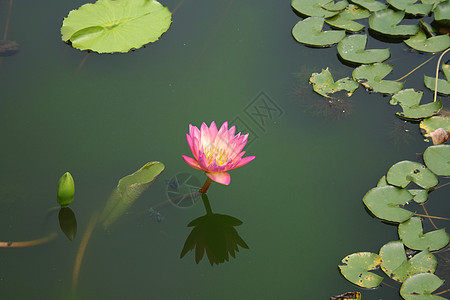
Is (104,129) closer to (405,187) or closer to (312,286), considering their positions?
(312,286)

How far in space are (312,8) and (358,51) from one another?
0.57m

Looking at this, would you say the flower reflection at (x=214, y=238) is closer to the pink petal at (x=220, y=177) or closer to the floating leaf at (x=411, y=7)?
the pink petal at (x=220, y=177)

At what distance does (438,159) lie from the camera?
9.23 feet

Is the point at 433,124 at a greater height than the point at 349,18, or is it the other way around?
the point at 349,18

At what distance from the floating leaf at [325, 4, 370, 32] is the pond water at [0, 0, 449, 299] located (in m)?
0.18

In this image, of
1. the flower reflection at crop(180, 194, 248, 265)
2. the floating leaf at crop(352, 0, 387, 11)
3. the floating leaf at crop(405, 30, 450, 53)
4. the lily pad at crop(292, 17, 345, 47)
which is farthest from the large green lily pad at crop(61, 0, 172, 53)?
the floating leaf at crop(405, 30, 450, 53)

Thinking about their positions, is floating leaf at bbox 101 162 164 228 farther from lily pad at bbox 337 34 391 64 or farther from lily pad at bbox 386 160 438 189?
lily pad at bbox 337 34 391 64

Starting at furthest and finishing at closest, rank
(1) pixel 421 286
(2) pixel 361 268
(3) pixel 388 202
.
A: (3) pixel 388 202 < (2) pixel 361 268 < (1) pixel 421 286

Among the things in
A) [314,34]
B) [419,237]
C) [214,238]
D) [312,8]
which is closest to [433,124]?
[419,237]

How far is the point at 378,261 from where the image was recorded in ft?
7.93

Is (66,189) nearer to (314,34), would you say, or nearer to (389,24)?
(314,34)

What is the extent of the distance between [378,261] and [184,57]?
1.94m

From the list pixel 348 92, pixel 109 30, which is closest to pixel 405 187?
pixel 348 92

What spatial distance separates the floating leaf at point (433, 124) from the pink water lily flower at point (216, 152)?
129 centimetres
